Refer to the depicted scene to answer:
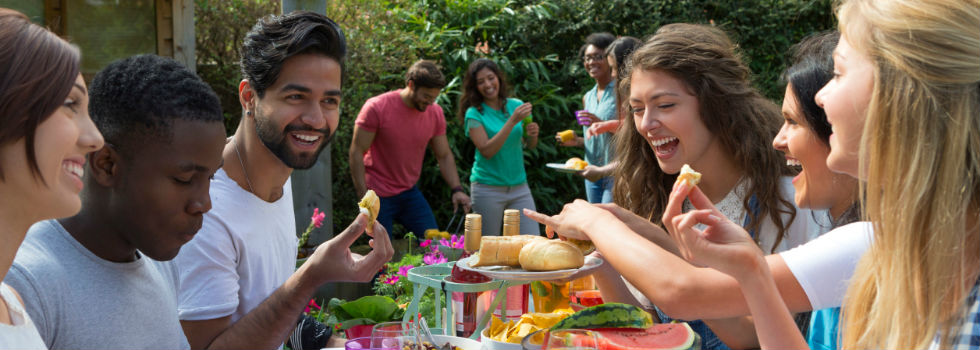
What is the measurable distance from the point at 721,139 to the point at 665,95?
276 mm

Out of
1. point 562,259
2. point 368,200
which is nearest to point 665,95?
point 562,259

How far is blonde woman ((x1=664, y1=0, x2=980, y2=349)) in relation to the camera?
131 cm

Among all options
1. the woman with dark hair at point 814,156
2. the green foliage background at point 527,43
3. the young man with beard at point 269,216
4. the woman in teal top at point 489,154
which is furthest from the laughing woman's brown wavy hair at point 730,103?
the green foliage background at point 527,43

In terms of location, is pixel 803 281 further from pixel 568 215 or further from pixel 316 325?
pixel 316 325

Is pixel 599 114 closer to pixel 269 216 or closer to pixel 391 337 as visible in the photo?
pixel 269 216

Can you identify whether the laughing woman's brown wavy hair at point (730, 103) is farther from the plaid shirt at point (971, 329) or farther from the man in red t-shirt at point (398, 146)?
the man in red t-shirt at point (398, 146)

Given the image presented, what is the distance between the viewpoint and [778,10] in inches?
386

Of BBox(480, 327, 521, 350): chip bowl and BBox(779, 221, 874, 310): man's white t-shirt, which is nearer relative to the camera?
BBox(779, 221, 874, 310): man's white t-shirt

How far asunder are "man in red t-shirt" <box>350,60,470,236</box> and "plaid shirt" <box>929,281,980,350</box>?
5117 millimetres

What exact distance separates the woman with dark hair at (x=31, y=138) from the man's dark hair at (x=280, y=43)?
1.22 meters

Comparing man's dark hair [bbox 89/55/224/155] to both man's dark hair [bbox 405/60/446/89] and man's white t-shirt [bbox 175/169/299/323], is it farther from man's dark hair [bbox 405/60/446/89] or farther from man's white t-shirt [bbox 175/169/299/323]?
man's dark hair [bbox 405/60/446/89]

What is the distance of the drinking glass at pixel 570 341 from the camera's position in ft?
5.05

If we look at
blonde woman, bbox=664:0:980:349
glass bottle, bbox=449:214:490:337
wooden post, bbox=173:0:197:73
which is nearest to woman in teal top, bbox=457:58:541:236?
wooden post, bbox=173:0:197:73

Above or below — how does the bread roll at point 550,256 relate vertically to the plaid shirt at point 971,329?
below
